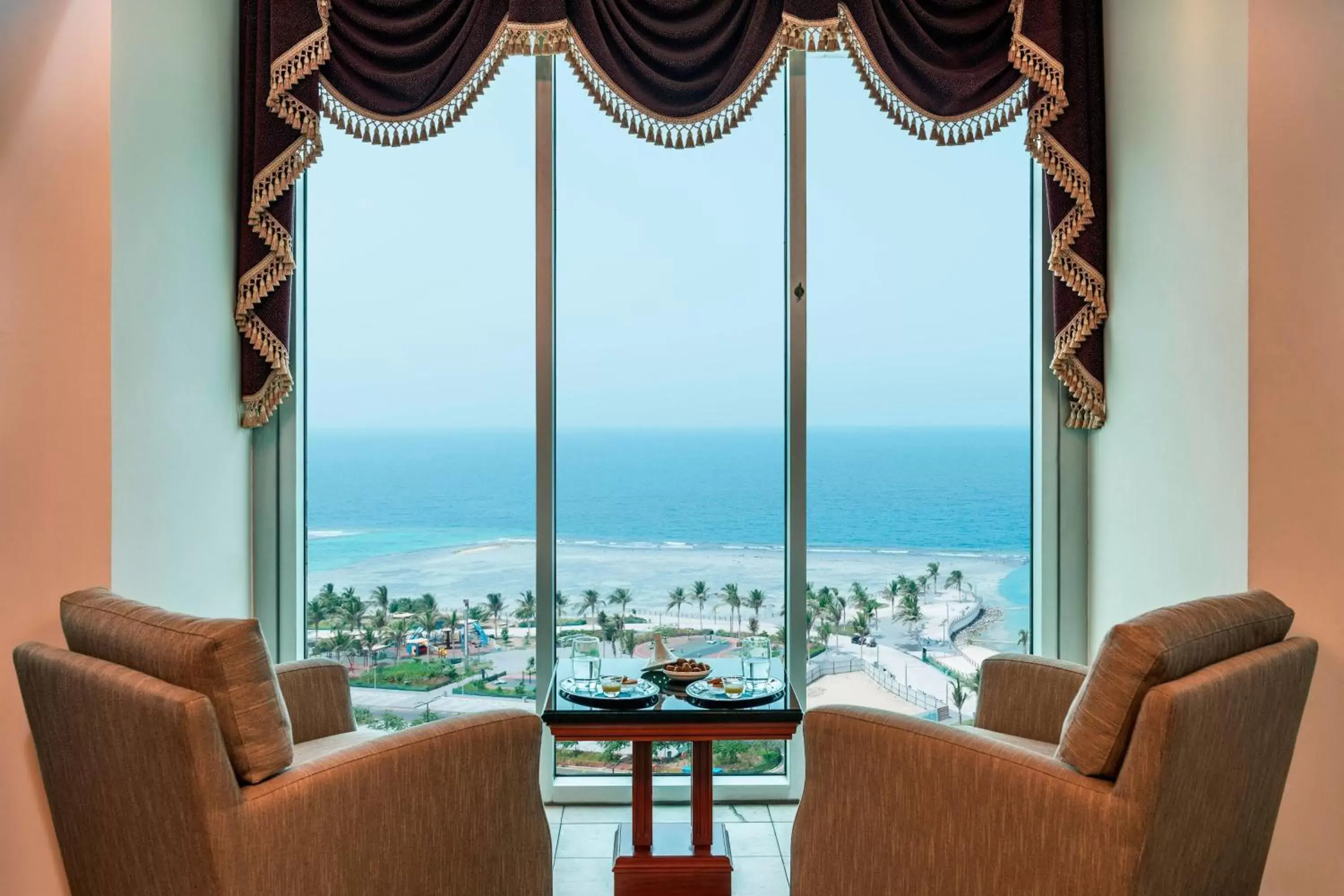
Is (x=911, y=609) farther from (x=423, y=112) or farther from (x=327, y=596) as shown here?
(x=423, y=112)

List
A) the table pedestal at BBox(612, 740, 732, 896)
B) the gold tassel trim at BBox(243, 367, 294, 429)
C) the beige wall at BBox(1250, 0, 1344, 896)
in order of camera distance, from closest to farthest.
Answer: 1. the beige wall at BBox(1250, 0, 1344, 896)
2. the table pedestal at BBox(612, 740, 732, 896)
3. the gold tassel trim at BBox(243, 367, 294, 429)

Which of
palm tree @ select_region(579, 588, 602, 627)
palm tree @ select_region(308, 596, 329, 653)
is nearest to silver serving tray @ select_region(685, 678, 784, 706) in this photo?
palm tree @ select_region(579, 588, 602, 627)

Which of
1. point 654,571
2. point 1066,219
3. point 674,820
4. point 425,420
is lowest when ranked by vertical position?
point 674,820

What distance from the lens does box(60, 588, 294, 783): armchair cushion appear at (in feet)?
4.95

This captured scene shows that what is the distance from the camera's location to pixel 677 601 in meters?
2.94

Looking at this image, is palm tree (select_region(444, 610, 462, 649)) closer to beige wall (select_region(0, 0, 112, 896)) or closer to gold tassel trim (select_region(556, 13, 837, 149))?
beige wall (select_region(0, 0, 112, 896))

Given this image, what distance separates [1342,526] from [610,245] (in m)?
2.17

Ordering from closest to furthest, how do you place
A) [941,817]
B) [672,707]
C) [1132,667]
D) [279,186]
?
[1132,667]
[941,817]
[672,707]
[279,186]

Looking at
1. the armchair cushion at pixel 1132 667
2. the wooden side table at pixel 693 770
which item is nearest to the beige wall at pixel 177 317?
the wooden side table at pixel 693 770

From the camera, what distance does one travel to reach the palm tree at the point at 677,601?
116 inches

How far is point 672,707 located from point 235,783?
3.26ft

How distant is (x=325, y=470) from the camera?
9.68 feet

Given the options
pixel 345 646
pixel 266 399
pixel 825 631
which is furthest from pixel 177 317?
pixel 825 631

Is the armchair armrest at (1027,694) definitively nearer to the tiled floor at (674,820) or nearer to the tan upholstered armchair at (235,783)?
the tiled floor at (674,820)
